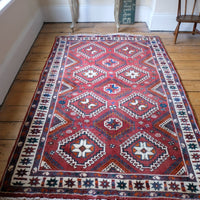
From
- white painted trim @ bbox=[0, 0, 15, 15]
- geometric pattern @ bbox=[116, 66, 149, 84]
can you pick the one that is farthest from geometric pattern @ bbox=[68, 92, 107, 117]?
white painted trim @ bbox=[0, 0, 15, 15]

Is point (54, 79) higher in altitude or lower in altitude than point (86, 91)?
higher

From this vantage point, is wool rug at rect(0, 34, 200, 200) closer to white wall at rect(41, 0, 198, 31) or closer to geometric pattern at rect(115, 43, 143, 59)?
geometric pattern at rect(115, 43, 143, 59)

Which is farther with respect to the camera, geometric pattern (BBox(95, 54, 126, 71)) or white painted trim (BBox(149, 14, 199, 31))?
white painted trim (BBox(149, 14, 199, 31))

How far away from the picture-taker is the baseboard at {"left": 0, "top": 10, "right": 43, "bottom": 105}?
82.7 inches

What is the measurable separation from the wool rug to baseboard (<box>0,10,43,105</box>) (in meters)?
0.33

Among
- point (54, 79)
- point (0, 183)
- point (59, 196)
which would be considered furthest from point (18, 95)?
point (59, 196)

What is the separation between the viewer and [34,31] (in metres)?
3.04

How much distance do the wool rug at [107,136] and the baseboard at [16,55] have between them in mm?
328

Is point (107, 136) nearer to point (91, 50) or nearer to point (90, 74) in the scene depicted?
point (90, 74)

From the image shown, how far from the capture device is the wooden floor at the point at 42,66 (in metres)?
1.84

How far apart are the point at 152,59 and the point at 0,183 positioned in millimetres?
2111

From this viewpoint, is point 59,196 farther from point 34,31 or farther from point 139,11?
point 139,11

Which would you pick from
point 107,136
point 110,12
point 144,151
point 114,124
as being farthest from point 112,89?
point 110,12

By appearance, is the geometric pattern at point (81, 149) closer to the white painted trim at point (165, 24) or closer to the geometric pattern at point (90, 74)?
the geometric pattern at point (90, 74)
